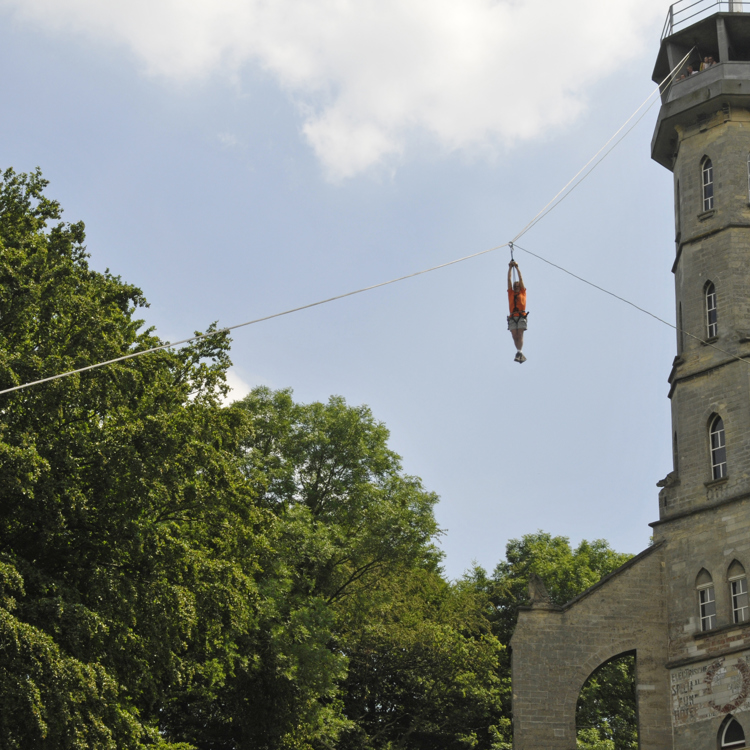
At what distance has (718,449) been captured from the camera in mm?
29984

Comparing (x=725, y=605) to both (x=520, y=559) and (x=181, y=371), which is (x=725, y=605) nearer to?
(x=181, y=371)

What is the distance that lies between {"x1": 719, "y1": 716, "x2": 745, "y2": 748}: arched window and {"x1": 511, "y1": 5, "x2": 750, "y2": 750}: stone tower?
25mm

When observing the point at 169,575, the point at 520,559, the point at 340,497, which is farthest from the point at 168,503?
the point at 520,559

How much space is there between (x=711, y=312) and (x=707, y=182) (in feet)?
13.5

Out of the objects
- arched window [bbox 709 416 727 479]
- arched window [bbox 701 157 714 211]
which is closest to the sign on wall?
arched window [bbox 709 416 727 479]

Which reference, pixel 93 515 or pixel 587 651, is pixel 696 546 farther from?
pixel 93 515

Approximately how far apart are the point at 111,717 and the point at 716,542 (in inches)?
617

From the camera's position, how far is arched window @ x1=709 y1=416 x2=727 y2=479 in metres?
29.7

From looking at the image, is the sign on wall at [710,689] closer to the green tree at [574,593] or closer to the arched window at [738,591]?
the arched window at [738,591]

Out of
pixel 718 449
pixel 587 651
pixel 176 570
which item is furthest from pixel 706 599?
pixel 176 570

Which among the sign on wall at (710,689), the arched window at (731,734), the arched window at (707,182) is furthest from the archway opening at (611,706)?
the arched window at (707,182)

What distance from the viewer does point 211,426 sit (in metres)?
24.8

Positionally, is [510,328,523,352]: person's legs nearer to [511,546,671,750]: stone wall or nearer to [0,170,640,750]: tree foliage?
[0,170,640,750]: tree foliage

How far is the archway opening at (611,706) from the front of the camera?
40.7 m
